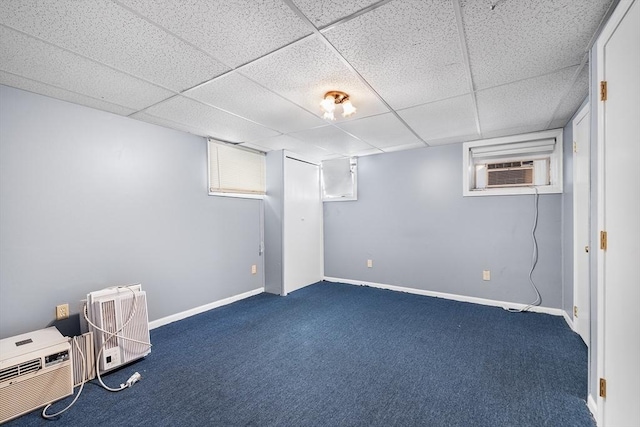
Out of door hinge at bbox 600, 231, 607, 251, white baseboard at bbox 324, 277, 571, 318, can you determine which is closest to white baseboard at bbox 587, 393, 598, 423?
door hinge at bbox 600, 231, 607, 251

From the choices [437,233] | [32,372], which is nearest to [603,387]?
[437,233]

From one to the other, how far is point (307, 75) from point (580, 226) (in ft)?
9.52

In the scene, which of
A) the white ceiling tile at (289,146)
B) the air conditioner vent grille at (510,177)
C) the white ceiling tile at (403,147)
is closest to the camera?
the air conditioner vent grille at (510,177)

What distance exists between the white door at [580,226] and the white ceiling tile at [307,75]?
72.7 inches

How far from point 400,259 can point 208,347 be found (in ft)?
9.37

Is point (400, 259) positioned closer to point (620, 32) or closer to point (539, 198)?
point (539, 198)

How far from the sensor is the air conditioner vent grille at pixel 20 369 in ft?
5.20

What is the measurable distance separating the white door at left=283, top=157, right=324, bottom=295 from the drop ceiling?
1.60 m

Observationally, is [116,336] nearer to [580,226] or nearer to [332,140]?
[332,140]

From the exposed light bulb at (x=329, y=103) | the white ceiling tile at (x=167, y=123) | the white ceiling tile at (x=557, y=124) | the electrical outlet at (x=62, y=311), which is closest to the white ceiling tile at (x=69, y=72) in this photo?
the white ceiling tile at (x=167, y=123)

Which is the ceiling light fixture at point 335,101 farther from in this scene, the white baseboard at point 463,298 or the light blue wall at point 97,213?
the white baseboard at point 463,298

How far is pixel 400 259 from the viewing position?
13.5 ft

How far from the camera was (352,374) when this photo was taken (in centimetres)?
202

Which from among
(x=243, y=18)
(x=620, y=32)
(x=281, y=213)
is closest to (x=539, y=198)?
(x=620, y=32)
